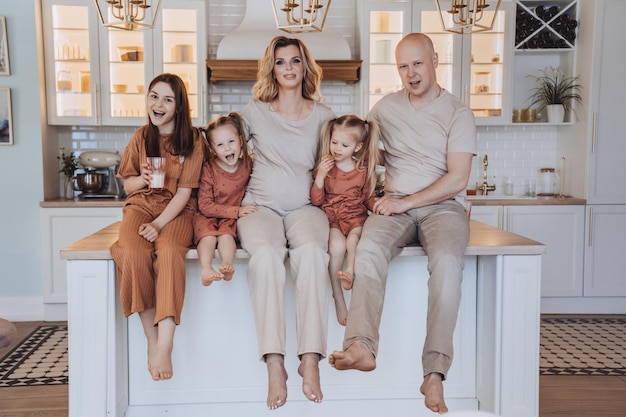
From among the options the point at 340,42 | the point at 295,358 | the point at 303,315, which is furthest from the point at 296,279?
the point at 340,42

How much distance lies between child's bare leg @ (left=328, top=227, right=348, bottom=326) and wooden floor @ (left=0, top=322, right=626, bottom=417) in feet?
3.79

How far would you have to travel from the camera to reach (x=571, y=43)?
15.8ft

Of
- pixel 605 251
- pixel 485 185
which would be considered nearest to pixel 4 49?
pixel 485 185

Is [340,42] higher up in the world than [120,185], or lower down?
higher up

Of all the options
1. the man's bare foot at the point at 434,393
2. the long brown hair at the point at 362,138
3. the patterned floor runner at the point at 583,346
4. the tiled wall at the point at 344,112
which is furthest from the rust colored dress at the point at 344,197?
the tiled wall at the point at 344,112

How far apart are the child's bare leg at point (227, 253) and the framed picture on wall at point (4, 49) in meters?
2.79

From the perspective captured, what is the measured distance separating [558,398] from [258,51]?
2913 mm

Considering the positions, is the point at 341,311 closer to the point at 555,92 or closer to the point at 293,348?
the point at 293,348

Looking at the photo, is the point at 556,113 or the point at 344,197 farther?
the point at 556,113

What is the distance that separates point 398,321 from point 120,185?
9.75 feet

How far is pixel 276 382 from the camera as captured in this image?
216 centimetres

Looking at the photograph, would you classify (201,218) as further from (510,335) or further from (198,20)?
(198,20)

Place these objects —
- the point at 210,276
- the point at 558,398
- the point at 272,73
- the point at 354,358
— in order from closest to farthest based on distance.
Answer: the point at 354,358 → the point at 210,276 → the point at 272,73 → the point at 558,398

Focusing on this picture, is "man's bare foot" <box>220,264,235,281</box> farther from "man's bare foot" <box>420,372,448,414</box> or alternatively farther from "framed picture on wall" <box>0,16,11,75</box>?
"framed picture on wall" <box>0,16,11,75</box>
